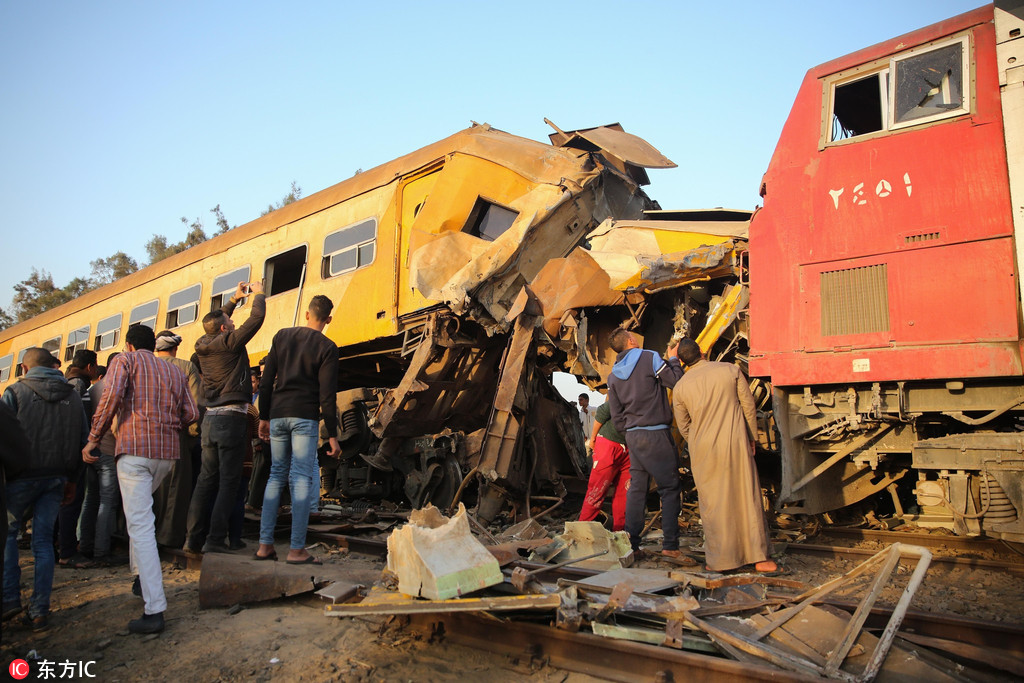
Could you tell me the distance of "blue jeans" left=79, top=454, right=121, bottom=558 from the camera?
5383 mm

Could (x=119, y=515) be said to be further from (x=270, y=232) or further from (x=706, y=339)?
(x=706, y=339)

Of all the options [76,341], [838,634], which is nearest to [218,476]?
[838,634]

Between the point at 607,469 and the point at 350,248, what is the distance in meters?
4.82

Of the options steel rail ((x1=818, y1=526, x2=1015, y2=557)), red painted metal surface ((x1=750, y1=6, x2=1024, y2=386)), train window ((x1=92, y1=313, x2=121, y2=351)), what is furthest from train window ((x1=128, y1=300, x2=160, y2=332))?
steel rail ((x1=818, y1=526, x2=1015, y2=557))

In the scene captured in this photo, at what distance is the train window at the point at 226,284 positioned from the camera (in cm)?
1034

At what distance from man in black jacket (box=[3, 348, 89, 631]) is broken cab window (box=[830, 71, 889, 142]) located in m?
5.99

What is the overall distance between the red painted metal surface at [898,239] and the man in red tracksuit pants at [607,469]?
4.20ft

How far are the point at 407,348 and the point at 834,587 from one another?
5215mm

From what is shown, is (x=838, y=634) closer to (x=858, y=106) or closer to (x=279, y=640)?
(x=279, y=640)

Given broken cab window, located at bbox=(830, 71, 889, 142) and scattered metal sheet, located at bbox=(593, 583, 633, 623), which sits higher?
broken cab window, located at bbox=(830, 71, 889, 142)

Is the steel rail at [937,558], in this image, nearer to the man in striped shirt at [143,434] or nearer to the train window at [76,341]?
the man in striped shirt at [143,434]

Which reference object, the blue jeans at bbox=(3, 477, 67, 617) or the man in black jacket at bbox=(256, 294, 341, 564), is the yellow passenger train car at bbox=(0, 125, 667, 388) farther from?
the blue jeans at bbox=(3, 477, 67, 617)

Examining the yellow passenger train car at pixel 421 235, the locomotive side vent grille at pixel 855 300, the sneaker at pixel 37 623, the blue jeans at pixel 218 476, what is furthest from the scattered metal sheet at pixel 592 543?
the sneaker at pixel 37 623

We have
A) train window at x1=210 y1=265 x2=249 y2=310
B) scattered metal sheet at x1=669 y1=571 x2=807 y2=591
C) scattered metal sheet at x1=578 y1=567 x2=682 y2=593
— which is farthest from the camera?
train window at x1=210 y1=265 x2=249 y2=310
